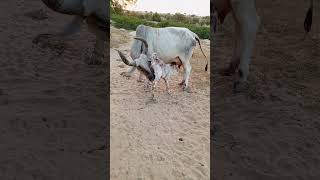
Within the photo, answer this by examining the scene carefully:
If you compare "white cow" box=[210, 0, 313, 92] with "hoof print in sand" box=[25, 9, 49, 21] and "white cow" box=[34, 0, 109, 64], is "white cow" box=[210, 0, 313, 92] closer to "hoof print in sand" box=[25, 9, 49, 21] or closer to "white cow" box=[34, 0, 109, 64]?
"white cow" box=[34, 0, 109, 64]

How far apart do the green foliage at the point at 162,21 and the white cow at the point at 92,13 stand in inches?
228

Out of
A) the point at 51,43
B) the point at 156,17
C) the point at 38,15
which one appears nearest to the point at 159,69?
the point at 51,43

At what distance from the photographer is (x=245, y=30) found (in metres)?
5.23

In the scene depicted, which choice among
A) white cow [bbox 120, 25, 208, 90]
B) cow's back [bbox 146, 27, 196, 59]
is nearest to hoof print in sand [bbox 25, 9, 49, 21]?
white cow [bbox 120, 25, 208, 90]

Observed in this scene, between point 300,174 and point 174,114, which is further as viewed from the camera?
point 174,114

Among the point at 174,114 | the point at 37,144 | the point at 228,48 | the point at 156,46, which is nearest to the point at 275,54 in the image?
the point at 228,48

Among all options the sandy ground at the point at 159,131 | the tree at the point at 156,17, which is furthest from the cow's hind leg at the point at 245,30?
the tree at the point at 156,17

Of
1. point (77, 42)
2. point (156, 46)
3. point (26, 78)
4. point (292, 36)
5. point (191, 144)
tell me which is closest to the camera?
point (191, 144)

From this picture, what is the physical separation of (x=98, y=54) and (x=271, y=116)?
2599 millimetres

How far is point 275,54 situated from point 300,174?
366cm

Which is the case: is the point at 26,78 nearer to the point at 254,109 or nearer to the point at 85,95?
the point at 85,95

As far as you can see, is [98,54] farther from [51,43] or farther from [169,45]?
[169,45]

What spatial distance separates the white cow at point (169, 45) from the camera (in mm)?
5719

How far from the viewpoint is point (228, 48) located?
24.4ft
